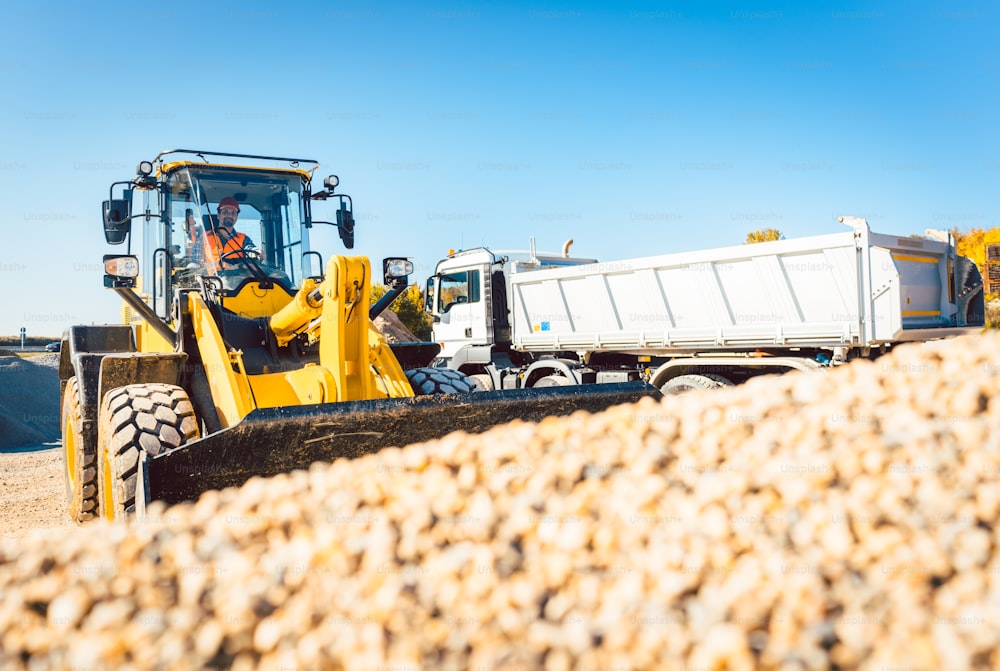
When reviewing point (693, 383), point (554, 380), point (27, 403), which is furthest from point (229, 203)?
point (27, 403)

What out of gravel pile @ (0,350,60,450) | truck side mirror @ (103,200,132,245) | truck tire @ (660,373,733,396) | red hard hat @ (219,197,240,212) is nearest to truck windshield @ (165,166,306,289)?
red hard hat @ (219,197,240,212)

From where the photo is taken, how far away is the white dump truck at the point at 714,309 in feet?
28.1

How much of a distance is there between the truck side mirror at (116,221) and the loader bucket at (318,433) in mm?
2713

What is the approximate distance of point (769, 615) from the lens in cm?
196

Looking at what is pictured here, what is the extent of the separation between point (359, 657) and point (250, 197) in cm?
467

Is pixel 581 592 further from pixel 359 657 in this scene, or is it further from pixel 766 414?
pixel 766 414

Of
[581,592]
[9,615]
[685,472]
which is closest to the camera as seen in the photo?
[581,592]

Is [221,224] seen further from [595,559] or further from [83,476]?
[595,559]

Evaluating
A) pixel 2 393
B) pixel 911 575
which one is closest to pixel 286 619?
pixel 911 575

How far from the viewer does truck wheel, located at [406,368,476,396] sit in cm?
571

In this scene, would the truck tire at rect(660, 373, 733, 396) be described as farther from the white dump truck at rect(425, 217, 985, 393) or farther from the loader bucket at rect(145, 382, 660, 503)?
the loader bucket at rect(145, 382, 660, 503)

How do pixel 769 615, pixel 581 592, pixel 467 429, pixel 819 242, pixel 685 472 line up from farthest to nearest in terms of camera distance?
pixel 819 242 → pixel 467 429 → pixel 685 472 → pixel 581 592 → pixel 769 615

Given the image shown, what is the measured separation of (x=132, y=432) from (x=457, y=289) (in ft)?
29.3

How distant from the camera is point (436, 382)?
5.80 metres
